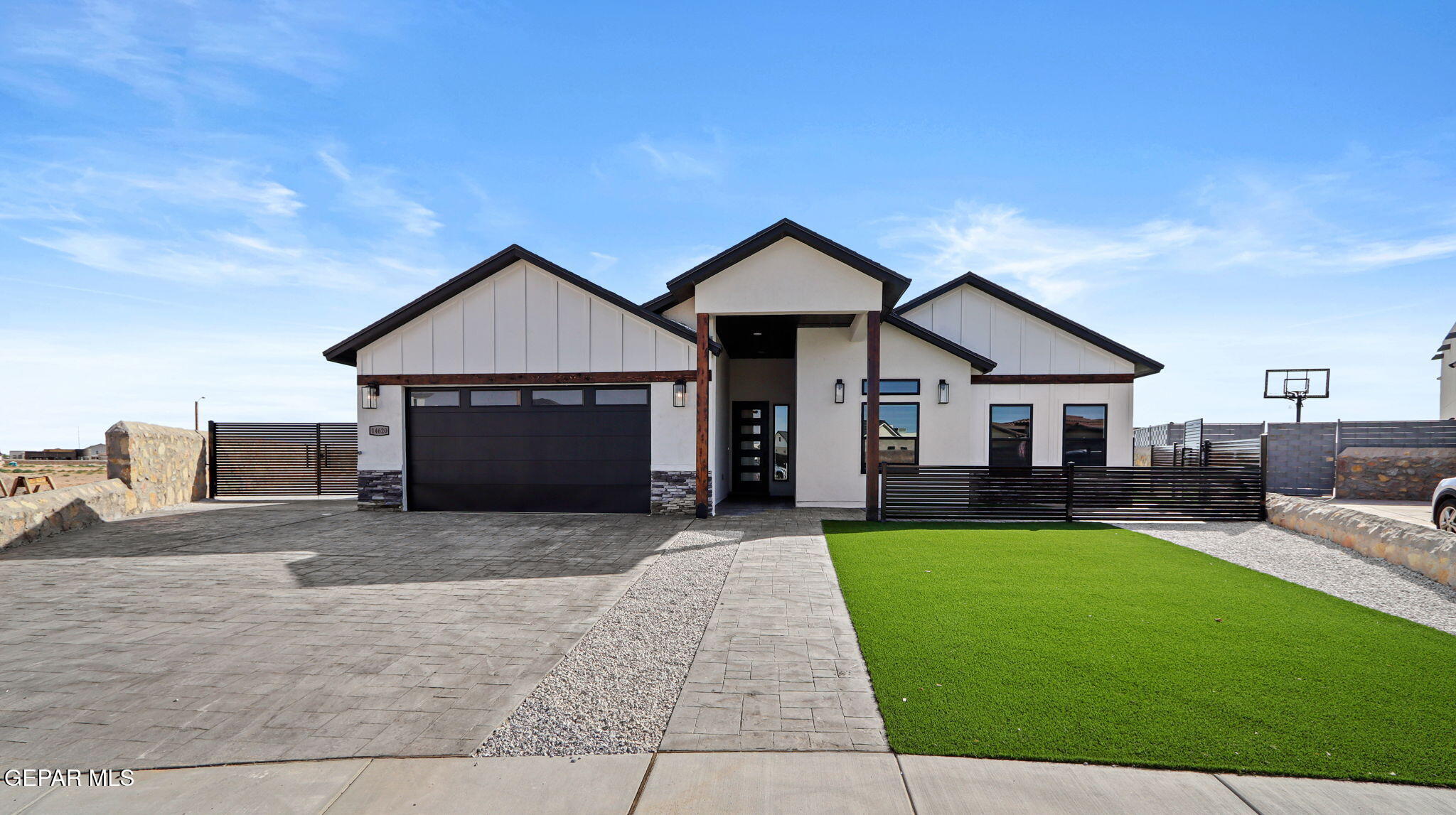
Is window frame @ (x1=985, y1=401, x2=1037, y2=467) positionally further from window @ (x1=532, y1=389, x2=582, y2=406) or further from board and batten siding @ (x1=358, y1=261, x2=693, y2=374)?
window @ (x1=532, y1=389, x2=582, y2=406)

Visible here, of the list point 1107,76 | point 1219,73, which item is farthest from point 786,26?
point 1219,73

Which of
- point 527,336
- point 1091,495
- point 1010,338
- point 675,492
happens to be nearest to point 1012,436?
point 1010,338

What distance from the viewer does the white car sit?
903cm

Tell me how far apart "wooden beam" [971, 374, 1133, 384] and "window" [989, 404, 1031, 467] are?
1.88 feet

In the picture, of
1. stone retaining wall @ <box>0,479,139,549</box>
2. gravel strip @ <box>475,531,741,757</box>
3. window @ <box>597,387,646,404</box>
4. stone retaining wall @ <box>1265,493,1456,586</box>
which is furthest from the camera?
window @ <box>597,387,646,404</box>

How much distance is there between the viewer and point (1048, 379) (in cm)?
1453

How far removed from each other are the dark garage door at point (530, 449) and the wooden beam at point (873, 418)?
13.3 ft

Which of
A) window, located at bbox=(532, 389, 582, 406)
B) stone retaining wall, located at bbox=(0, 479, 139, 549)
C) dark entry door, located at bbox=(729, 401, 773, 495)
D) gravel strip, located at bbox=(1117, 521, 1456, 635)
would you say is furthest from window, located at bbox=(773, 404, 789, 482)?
stone retaining wall, located at bbox=(0, 479, 139, 549)

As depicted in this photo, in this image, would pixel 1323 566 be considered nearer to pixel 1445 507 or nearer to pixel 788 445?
pixel 1445 507

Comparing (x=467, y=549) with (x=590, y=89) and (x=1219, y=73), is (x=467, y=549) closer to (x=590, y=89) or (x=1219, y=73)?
(x=590, y=89)

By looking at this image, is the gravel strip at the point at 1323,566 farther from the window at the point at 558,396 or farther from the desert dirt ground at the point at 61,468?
the desert dirt ground at the point at 61,468

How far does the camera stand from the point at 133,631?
5023mm

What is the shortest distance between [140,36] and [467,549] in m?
7.84

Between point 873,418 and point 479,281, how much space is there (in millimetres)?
7740
